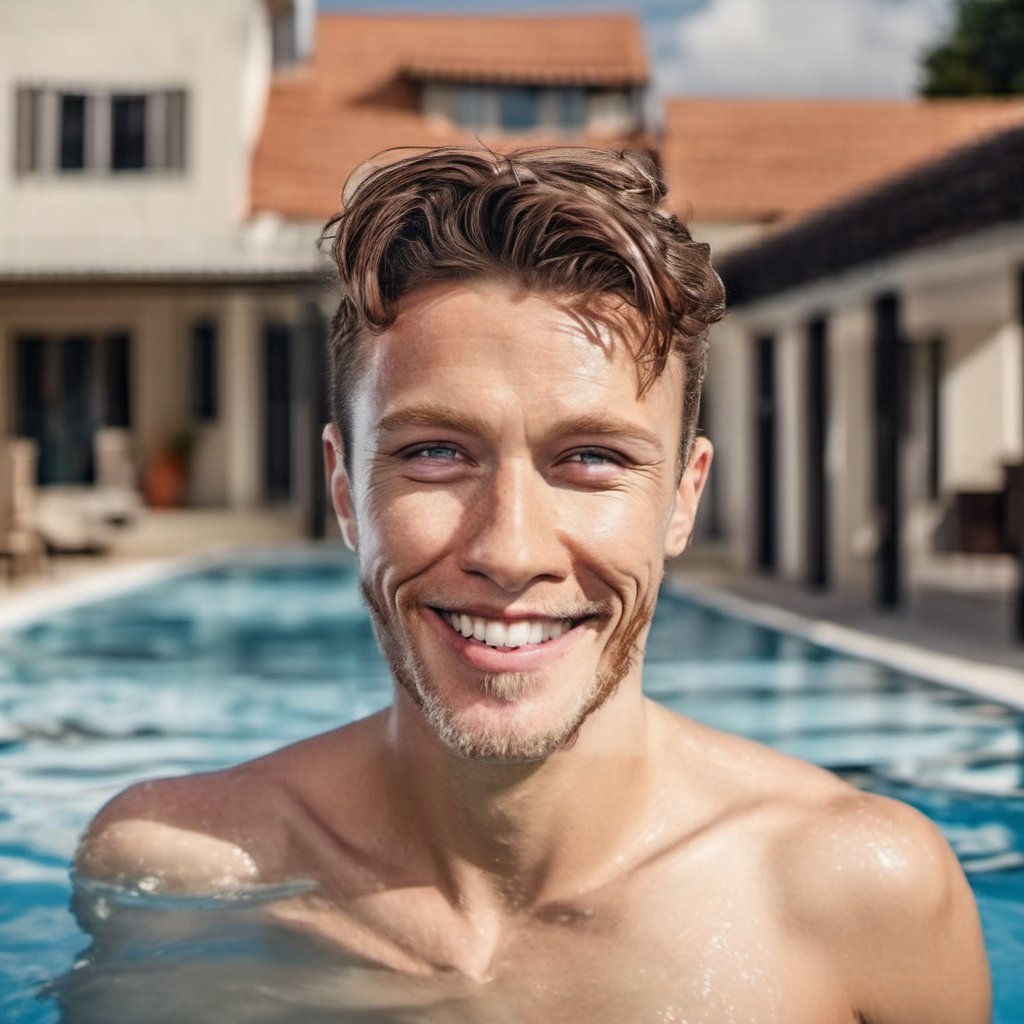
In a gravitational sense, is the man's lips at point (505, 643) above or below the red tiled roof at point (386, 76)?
below

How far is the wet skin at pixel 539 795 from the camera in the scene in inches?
78.2

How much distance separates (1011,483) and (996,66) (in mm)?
29782

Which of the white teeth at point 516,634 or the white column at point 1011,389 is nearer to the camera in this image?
the white teeth at point 516,634

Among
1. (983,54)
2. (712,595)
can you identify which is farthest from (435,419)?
(983,54)

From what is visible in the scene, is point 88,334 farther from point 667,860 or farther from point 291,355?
point 667,860

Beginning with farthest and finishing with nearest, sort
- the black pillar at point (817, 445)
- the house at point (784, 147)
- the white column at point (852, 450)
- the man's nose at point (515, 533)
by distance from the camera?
the house at point (784, 147) → the white column at point (852, 450) → the black pillar at point (817, 445) → the man's nose at point (515, 533)

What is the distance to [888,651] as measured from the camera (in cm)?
865

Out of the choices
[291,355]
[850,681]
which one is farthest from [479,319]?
[291,355]

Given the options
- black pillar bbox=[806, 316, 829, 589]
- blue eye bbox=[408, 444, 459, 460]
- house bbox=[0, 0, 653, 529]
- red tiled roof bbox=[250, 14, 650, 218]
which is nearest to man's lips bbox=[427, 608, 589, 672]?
blue eye bbox=[408, 444, 459, 460]

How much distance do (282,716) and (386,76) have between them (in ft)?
56.8

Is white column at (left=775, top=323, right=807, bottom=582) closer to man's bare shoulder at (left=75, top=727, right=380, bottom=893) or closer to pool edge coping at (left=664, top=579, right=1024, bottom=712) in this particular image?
pool edge coping at (left=664, top=579, right=1024, bottom=712)

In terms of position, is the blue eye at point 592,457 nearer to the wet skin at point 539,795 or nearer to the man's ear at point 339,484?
the wet skin at point 539,795

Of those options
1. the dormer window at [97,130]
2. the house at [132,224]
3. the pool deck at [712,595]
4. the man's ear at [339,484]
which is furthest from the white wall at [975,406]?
the man's ear at [339,484]

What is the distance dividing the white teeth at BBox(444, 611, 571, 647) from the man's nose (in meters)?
0.06
